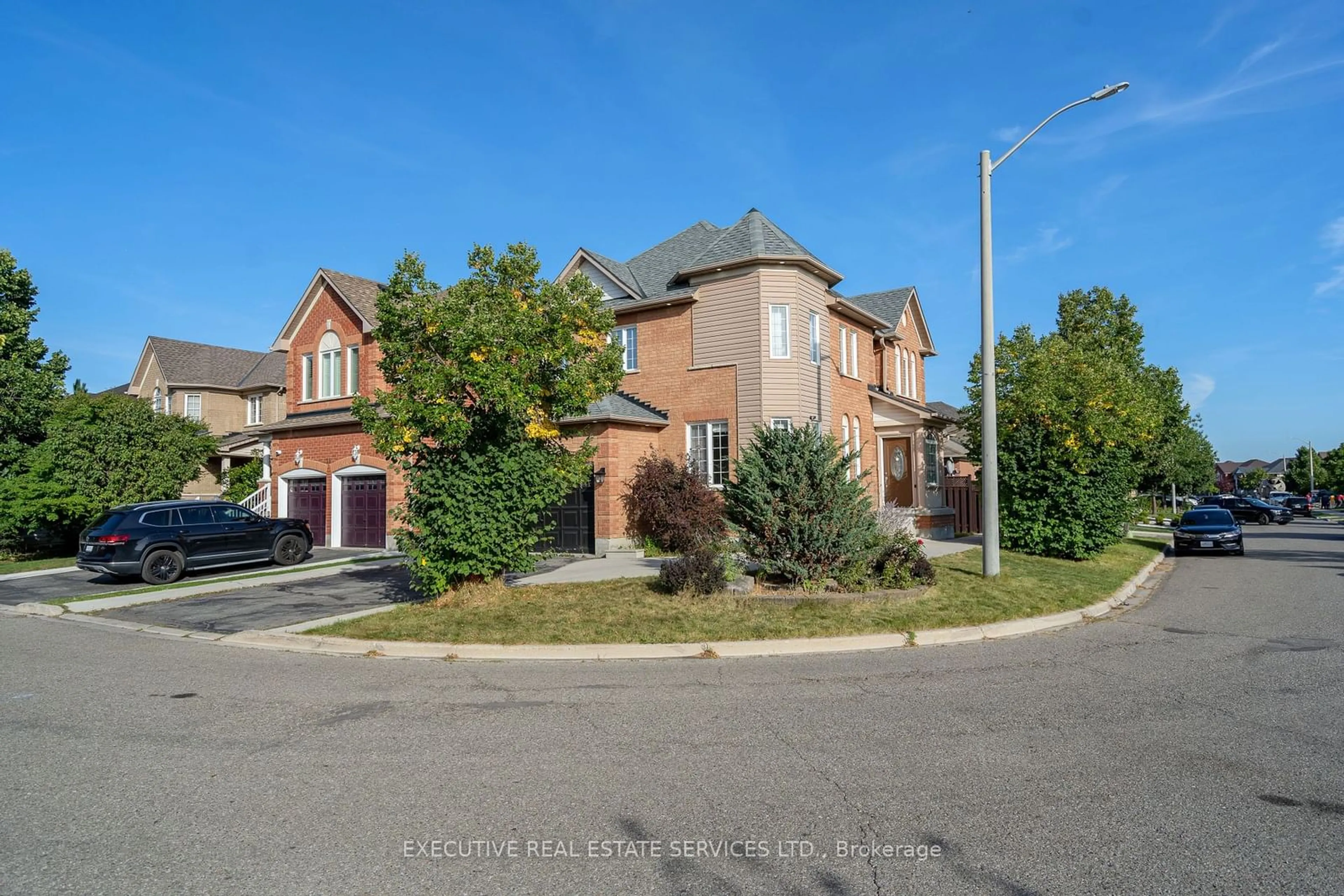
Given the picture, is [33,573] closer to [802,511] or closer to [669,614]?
[669,614]

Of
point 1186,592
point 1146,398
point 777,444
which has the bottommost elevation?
A: point 1186,592

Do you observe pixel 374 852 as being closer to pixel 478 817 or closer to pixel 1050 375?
pixel 478 817

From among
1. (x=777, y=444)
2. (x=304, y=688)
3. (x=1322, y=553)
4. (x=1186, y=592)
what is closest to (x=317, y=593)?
(x=304, y=688)

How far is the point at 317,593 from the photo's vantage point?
1513 cm

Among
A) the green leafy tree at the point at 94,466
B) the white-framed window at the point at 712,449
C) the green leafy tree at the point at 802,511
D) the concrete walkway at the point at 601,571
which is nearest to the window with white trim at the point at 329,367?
the green leafy tree at the point at 94,466

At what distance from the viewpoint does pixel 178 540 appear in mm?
18156

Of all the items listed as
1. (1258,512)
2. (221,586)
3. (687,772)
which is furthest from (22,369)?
(1258,512)

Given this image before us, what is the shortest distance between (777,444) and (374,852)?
31.6ft

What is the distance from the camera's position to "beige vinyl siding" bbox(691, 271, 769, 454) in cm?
2156

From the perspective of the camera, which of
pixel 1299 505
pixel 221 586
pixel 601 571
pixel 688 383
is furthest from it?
pixel 1299 505

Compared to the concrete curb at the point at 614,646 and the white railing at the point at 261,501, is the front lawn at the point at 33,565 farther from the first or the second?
the concrete curb at the point at 614,646

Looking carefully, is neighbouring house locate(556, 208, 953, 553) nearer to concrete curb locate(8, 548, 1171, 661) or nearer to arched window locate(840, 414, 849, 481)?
arched window locate(840, 414, 849, 481)

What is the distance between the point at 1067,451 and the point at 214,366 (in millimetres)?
41796

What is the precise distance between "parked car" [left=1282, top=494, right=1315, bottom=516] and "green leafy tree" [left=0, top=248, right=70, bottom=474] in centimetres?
7458
